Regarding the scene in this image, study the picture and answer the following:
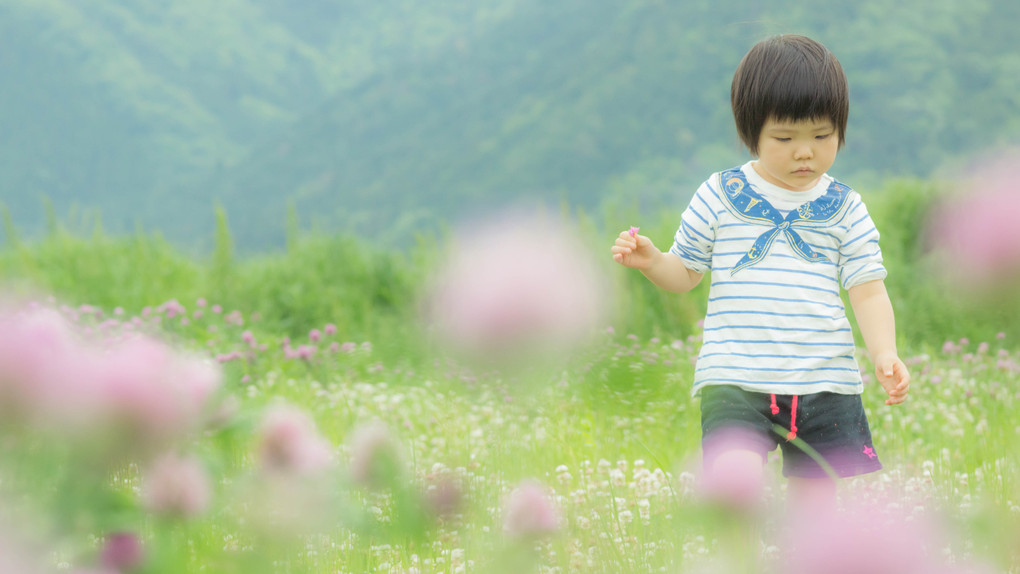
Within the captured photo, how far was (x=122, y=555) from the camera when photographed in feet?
2.35

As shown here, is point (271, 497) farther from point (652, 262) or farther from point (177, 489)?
point (652, 262)

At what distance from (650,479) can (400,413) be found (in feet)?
5.40

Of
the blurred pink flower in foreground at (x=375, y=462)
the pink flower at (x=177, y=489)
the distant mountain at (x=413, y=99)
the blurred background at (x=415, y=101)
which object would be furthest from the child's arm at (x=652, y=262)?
the distant mountain at (x=413, y=99)

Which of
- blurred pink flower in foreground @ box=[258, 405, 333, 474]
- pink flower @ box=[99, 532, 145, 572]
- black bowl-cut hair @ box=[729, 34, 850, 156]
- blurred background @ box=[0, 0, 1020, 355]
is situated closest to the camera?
pink flower @ box=[99, 532, 145, 572]

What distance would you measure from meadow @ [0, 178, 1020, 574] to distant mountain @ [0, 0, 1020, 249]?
51.8 m

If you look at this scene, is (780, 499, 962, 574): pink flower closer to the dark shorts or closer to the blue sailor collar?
the dark shorts

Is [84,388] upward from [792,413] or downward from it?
downward

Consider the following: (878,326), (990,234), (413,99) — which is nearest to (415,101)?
(413,99)

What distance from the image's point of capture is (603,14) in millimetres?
102062

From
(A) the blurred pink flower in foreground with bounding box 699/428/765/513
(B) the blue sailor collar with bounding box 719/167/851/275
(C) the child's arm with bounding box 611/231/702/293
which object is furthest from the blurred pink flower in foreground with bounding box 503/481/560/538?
(B) the blue sailor collar with bounding box 719/167/851/275

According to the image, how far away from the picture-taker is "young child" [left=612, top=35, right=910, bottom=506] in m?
2.18

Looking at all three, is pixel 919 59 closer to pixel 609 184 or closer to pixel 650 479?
pixel 609 184

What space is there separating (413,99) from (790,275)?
325 ft

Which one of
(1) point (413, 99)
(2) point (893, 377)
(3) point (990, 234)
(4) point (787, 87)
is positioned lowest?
(3) point (990, 234)
